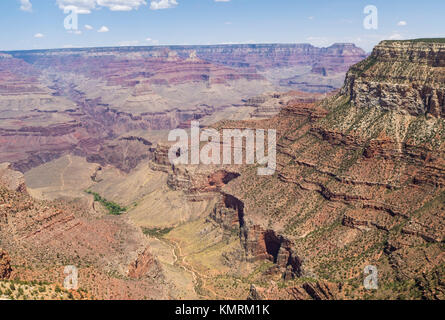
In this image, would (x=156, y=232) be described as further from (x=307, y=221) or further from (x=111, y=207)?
(x=307, y=221)

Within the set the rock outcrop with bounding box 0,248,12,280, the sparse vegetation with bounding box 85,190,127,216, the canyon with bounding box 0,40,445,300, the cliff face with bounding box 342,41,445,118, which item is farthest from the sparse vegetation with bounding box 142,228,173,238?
the rock outcrop with bounding box 0,248,12,280

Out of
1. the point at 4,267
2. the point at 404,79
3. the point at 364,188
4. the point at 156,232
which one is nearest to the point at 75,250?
the point at 4,267

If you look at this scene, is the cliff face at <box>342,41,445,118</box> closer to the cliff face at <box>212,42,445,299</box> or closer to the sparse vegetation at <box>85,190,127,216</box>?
the cliff face at <box>212,42,445,299</box>

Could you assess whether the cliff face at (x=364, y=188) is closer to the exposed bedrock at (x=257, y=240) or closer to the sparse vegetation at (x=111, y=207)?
the exposed bedrock at (x=257, y=240)

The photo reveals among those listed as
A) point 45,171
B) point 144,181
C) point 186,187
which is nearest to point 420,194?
point 186,187

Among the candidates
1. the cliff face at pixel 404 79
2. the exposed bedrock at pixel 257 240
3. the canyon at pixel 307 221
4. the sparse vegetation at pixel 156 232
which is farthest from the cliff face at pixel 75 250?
the cliff face at pixel 404 79

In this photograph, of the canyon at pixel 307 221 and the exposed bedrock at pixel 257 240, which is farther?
the exposed bedrock at pixel 257 240
